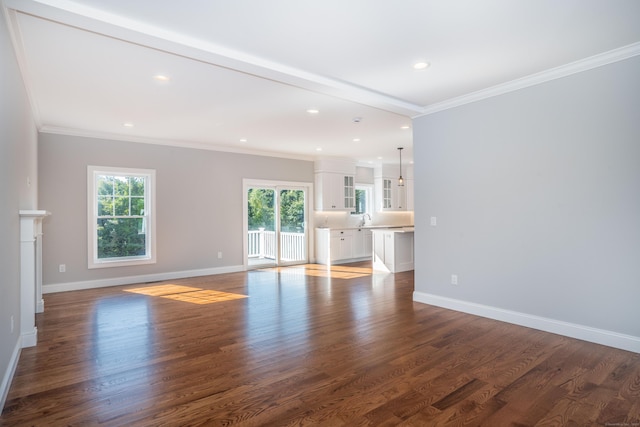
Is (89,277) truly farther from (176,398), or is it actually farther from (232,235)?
(176,398)

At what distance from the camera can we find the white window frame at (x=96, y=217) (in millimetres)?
5938

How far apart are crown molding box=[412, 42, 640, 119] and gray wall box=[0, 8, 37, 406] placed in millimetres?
4209

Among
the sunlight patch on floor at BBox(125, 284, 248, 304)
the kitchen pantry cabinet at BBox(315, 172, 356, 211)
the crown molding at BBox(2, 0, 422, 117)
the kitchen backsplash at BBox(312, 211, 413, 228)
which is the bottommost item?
the sunlight patch on floor at BBox(125, 284, 248, 304)

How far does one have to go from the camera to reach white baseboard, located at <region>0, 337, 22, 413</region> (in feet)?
7.44

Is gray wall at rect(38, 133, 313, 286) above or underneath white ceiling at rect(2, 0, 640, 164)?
underneath

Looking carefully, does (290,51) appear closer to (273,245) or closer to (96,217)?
(96,217)

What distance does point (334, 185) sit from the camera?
8812 millimetres

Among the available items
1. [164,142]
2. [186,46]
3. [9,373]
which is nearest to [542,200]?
[186,46]

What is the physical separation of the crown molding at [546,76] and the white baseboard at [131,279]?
4.98m

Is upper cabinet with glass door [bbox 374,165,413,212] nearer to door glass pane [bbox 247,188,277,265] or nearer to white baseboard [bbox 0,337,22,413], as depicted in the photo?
door glass pane [bbox 247,188,277,265]

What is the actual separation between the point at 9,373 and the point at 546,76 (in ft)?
17.1

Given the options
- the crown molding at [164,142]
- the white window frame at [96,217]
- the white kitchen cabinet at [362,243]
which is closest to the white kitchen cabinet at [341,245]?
the white kitchen cabinet at [362,243]

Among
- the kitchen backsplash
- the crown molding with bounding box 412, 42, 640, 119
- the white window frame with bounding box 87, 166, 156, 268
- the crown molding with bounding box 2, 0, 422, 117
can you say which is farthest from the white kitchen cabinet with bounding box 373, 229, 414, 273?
the white window frame with bounding box 87, 166, 156, 268

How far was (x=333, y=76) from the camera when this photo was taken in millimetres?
3586
